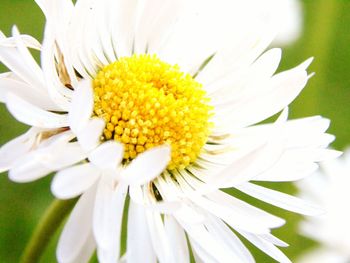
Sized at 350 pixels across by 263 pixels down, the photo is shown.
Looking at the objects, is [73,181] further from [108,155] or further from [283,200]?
[283,200]

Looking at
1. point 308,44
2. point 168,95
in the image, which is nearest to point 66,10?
point 168,95

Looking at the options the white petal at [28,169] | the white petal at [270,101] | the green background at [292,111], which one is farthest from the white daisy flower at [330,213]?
the white petal at [28,169]

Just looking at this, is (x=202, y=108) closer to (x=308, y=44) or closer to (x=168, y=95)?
(x=168, y=95)

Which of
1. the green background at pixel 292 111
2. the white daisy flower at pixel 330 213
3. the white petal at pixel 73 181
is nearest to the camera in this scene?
the white petal at pixel 73 181

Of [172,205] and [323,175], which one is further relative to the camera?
[323,175]

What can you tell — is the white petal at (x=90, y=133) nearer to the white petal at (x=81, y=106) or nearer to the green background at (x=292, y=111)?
the white petal at (x=81, y=106)

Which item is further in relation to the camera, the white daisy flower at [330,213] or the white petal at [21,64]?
the white daisy flower at [330,213]

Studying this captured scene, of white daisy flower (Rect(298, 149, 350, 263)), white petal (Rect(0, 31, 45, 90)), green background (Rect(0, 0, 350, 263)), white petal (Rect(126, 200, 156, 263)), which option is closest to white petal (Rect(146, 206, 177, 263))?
white petal (Rect(126, 200, 156, 263))
